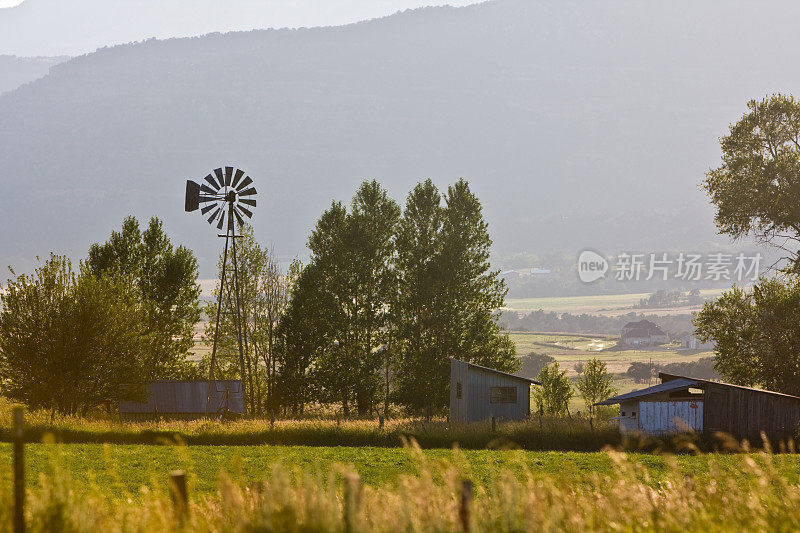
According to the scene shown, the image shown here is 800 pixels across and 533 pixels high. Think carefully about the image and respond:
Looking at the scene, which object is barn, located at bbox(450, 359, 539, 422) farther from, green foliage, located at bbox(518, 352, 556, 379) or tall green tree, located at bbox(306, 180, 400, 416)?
green foliage, located at bbox(518, 352, 556, 379)

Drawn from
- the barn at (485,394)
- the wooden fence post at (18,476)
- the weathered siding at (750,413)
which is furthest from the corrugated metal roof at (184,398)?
the wooden fence post at (18,476)

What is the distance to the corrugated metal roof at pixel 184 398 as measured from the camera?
54.2 meters

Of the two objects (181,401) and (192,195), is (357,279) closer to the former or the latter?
(181,401)

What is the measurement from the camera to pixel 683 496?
32.2 feet

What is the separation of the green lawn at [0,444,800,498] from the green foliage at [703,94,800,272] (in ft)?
47.3

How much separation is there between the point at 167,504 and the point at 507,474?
4678 mm

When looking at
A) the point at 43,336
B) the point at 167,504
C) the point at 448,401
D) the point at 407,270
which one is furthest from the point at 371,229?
the point at 167,504

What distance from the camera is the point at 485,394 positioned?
5125 centimetres

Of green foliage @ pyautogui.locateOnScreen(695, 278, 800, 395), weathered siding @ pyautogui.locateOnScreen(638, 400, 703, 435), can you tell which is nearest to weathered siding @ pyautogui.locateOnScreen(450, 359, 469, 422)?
weathered siding @ pyautogui.locateOnScreen(638, 400, 703, 435)

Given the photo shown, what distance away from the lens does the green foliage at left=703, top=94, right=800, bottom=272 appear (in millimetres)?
42531

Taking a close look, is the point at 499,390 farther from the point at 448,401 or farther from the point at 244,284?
the point at 244,284

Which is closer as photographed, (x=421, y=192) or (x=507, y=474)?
(x=507, y=474)

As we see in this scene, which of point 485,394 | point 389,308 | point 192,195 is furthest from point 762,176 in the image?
point 192,195

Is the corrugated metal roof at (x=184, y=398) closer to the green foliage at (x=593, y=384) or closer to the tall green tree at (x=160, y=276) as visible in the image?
the tall green tree at (x=160, y=276)
